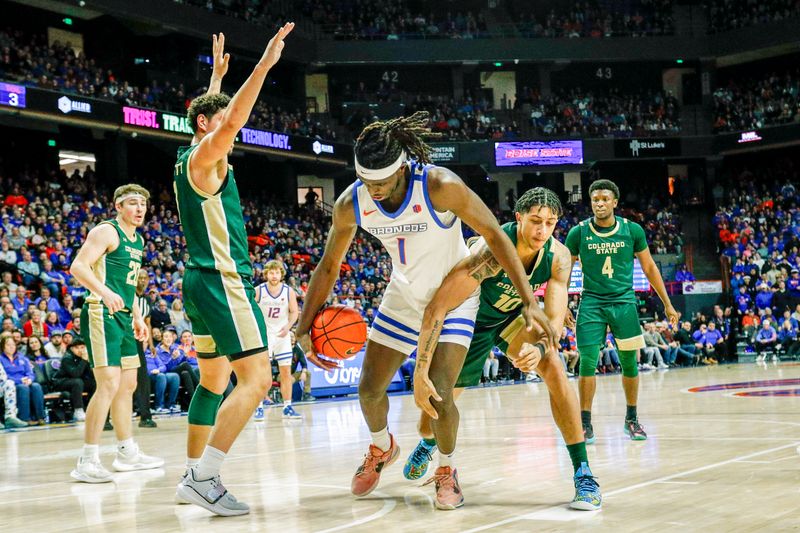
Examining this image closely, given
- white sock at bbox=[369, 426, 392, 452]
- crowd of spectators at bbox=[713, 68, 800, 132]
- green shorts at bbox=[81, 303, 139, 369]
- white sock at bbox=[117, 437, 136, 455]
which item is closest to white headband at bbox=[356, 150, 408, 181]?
white sock at bbox=[369, 426, 392, 452]

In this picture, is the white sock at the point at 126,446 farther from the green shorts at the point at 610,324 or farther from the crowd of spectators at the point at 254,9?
the crowd of spectators at the point at 254,9

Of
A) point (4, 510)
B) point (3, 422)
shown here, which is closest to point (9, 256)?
point (3, 422)

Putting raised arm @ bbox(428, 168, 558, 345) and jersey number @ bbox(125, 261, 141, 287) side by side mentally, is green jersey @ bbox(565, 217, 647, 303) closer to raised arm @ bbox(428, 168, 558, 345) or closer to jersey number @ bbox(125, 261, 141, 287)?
raised arm @ bbox(428, 168, 558, 345)

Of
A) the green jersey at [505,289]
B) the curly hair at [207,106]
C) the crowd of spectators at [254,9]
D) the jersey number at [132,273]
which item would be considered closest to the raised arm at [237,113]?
the curly hair at [207,106]

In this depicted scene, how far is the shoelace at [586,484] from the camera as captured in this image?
4777mm

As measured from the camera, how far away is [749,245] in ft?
100

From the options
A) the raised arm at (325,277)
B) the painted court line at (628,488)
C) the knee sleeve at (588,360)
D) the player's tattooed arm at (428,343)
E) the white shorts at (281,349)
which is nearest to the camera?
the painted court line at (628,488)

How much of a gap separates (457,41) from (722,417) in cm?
2895

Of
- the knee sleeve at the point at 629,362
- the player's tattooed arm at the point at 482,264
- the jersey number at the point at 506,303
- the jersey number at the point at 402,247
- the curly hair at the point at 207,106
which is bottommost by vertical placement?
the knee sleeve at the point at 629,362

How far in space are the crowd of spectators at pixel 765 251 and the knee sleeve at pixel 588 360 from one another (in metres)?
16.7

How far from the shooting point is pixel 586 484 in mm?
4797

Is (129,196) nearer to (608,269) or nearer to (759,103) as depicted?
(608,269)

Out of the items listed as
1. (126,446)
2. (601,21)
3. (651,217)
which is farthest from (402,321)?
(601,21)

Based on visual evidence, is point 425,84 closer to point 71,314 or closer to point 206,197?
point 71,314
